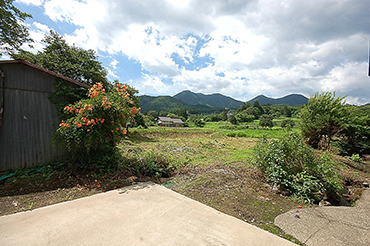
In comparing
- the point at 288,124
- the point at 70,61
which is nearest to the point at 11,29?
the point at 70,61

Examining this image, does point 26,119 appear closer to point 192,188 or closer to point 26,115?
point 26,115

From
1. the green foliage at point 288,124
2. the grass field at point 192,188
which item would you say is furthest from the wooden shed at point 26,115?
the green foliage at point 288,124

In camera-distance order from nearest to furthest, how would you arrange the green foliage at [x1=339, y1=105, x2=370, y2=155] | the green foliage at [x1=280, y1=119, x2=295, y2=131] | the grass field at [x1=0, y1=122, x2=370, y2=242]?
the grass field at [x1=0, y1=122, x2=370, y2=242] < the green foliage at [x1=280, y1=119, x2=295, y2=131] < the green foliage at [x1=339, y1=105, x2=370, y2=155]

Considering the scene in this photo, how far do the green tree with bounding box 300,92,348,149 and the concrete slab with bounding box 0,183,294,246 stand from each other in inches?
324

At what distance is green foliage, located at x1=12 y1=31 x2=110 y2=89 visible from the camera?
1105 centimetres

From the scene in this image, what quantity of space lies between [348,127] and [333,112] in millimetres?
Result: 931

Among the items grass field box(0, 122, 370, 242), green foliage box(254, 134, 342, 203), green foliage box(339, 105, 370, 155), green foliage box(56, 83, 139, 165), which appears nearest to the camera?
grass field box(0, 122, 370, 242)

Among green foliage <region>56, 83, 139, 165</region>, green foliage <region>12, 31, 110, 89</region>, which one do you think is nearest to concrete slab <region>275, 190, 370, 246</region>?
green foliage <region>56, 83, 139, 165</region>

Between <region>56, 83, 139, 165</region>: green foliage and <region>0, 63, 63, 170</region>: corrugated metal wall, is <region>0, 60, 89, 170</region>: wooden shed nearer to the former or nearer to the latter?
<region>0, 63, 63, 170</region>: corrugated metal wall

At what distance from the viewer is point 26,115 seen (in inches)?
169

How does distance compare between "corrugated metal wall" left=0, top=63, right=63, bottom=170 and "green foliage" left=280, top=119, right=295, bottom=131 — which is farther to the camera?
"green foliage" left=280, top=119, right=295, bottom=131

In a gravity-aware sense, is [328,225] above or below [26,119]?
below

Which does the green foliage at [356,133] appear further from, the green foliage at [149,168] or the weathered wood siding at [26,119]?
the weathered wood siding at [26,119]

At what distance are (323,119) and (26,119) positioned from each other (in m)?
11.7
